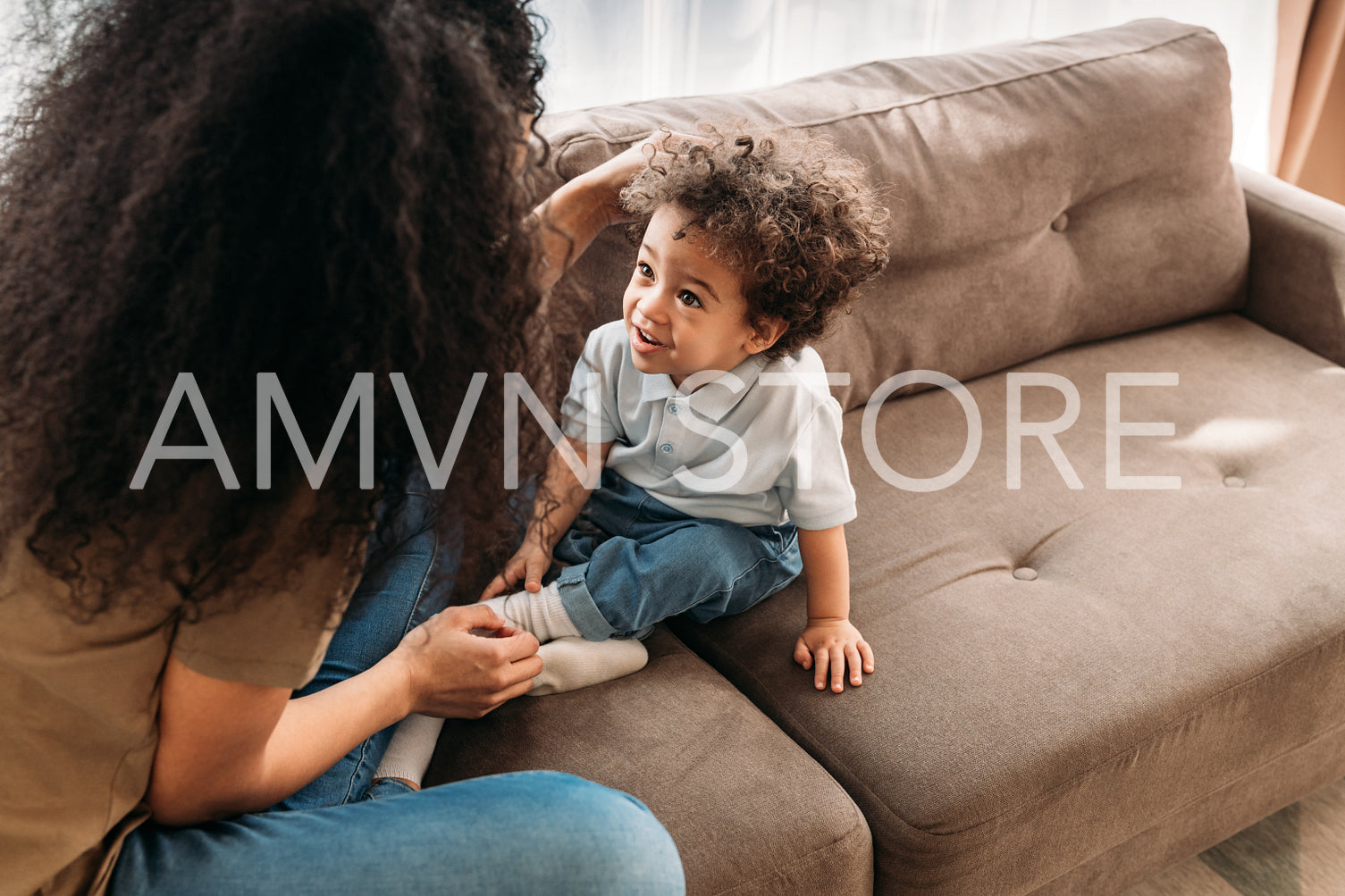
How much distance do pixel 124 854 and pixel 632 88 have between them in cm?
155

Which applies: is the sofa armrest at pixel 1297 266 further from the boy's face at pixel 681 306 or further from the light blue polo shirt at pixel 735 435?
the boy's face at pixel 681 306

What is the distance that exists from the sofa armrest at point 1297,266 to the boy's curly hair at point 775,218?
1116mm

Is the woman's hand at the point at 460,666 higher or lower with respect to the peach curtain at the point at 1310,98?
lower

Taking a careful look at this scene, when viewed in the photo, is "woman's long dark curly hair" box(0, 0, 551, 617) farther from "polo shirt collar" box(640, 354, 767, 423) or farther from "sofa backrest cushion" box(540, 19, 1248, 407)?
"sofa backrest cushion" box(540, 19, 1248, 407)

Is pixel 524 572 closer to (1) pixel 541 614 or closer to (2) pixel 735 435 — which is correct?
(1) pixel 541 614

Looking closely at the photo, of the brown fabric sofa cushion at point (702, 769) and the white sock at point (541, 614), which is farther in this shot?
the white sock at point (541, 614)

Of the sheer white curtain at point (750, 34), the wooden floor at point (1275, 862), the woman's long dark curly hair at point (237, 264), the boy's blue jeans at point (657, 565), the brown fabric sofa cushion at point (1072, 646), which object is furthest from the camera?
the sheer white curtain at point (750, 34)

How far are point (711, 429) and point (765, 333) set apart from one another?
136 millimetres

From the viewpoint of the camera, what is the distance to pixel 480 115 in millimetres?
680

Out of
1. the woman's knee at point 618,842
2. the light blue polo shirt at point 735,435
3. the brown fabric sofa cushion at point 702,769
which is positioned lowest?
the brown fabric sofa cushion at point 702,769

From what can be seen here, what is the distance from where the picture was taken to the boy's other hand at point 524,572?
1270mm

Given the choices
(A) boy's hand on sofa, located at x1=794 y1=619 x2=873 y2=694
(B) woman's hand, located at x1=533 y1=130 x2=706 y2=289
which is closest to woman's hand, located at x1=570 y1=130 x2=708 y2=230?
(B) woman's hand, located at x1=533 y1=130 x2=706 y2=289

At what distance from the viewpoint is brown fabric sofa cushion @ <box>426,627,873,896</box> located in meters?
1.01

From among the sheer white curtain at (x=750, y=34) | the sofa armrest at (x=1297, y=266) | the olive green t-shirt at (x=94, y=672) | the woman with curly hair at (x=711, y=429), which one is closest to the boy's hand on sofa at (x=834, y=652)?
the woman with curly hair at (x=711, y=429)
